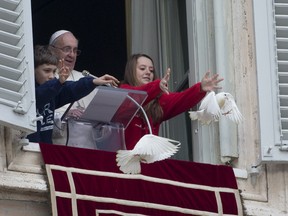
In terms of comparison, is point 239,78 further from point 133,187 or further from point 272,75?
point 133,187

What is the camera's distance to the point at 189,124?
13516 mm

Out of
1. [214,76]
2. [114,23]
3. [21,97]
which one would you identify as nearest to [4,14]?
[21,97]

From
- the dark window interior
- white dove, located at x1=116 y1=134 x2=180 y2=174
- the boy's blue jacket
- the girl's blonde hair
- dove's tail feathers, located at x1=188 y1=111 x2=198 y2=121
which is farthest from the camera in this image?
the dark window interior

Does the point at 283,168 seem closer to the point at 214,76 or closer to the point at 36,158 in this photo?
the point at 214,76

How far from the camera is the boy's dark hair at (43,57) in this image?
41.0 feet

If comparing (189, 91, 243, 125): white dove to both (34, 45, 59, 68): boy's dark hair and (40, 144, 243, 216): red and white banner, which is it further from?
(34, 45, 59, 68): boy's dark hair

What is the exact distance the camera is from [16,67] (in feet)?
39.0

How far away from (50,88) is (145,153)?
72 cm

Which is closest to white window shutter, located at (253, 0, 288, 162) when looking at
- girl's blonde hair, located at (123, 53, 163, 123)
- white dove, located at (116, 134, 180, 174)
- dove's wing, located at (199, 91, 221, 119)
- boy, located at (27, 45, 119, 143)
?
dove's wing, located at (199, 91, 221, 119)

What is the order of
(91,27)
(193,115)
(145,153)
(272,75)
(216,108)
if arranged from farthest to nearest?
(91,27) → (272,75) → (193,115) → (216,108) → (145,153)

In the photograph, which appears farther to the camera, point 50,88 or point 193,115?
point 193,115

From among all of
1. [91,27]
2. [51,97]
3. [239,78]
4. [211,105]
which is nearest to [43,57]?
[51,97]

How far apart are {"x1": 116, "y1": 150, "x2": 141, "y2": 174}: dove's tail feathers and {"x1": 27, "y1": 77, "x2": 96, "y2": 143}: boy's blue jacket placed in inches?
16.7

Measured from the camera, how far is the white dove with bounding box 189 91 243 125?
479 inches
